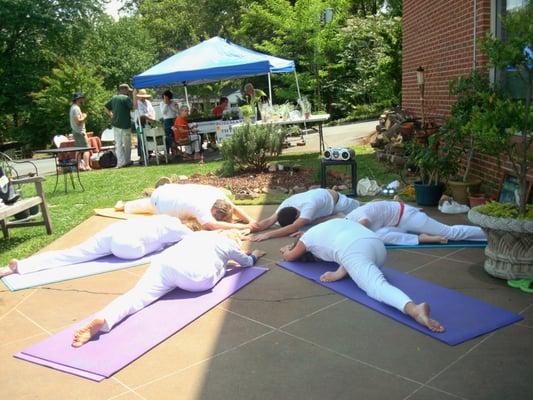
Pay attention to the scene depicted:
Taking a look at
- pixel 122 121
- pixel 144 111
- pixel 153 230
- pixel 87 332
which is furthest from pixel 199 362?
pixel 144 111

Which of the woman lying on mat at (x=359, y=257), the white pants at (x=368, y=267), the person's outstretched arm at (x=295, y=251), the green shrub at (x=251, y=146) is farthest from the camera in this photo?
the green shrub at (x=251, y=146)

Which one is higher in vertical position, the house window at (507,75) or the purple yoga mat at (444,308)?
the house window at (507,75)

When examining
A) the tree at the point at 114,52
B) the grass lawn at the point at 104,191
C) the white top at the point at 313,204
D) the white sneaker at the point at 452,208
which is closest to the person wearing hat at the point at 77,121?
the grass lawn at the point at 104,191

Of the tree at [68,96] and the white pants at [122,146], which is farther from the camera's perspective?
the tree at [68,96]

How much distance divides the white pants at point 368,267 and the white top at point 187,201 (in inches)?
77.0

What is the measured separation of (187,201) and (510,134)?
10.1ft

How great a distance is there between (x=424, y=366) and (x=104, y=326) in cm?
196

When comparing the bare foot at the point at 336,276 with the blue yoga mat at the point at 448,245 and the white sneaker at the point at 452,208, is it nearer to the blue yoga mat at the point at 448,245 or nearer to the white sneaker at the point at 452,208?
the blue yoga mat at the point at 448,245

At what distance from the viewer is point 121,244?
4.91m

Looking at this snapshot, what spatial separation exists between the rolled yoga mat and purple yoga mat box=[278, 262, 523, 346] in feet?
5.63

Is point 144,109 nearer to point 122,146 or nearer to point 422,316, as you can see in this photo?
point 122,146

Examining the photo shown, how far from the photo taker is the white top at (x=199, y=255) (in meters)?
3.89

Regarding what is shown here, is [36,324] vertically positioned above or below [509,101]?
below

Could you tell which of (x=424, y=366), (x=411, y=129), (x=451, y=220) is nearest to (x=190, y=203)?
(x=451, y=220)
